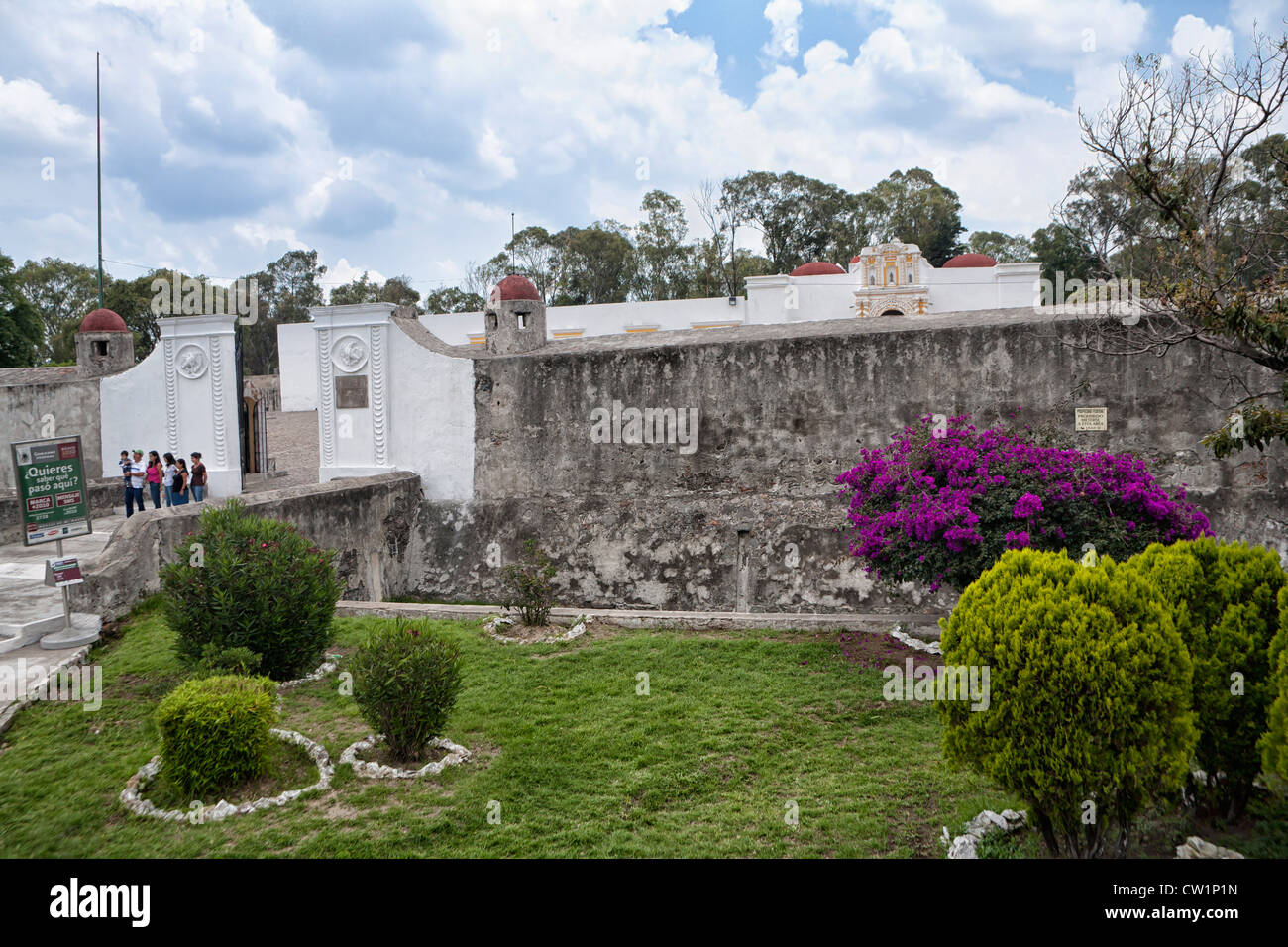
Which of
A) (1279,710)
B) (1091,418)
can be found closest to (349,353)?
(1091,418)

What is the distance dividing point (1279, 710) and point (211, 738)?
5010mm

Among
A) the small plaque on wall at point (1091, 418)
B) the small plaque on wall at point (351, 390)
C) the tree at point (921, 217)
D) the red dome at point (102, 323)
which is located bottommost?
the small plaque on wall at point (1091, 418)

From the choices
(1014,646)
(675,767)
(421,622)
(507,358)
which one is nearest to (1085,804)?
(1014,646)

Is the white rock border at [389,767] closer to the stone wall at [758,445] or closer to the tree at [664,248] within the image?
the stone wall at [758,445]

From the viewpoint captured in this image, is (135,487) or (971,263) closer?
(135,487)

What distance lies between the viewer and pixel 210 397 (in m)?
14.0

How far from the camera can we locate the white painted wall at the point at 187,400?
1398 cm

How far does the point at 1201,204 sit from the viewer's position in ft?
19.2

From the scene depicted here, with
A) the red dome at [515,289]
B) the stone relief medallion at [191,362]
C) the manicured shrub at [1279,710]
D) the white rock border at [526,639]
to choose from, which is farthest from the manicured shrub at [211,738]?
the stone relief medallion at [191,362]

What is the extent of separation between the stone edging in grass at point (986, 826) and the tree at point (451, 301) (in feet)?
124

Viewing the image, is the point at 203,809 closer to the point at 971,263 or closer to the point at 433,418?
the point at 433,418

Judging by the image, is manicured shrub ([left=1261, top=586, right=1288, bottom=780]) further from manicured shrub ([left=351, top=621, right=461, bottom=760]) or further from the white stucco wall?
the white stucco wall

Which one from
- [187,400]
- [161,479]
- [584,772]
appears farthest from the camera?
[187,400]

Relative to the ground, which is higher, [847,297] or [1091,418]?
[847,297]
